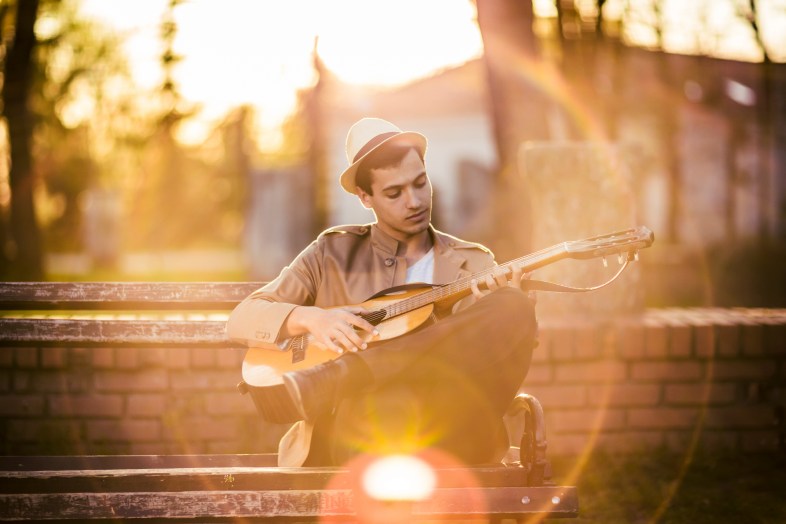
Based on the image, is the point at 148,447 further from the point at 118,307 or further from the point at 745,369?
the point at 745,369

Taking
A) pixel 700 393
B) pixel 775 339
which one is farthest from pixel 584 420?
pixel 775 339

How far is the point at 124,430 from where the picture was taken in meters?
4.30

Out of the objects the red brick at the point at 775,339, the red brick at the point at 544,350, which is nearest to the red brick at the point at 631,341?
the red brick at the point at 544,350

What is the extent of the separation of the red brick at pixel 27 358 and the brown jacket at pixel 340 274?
150 centimetres

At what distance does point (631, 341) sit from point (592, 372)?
245 mm

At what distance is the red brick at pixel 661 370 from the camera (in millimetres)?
4398

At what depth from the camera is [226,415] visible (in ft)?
14.1

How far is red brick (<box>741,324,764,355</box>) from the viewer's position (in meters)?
4.41

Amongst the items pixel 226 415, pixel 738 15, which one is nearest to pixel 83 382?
pixel 226 415

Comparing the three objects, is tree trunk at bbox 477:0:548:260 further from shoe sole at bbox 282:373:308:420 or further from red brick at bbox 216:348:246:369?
shoe sole at bbox 282:373:308:420

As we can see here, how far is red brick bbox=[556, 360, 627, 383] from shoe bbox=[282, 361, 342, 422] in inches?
76.4

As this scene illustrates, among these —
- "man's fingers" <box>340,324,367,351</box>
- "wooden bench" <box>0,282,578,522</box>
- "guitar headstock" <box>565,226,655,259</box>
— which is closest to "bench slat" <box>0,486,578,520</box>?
"wooden bench" <box>0,282,578,522</box>

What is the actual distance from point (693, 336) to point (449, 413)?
2.06 m

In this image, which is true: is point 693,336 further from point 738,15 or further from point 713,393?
point 738,15
